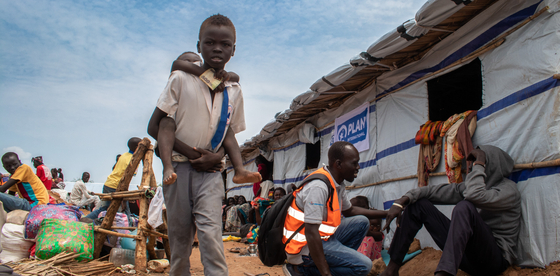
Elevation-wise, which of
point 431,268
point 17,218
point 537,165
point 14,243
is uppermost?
point 537,165

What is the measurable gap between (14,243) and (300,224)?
376 centimetres

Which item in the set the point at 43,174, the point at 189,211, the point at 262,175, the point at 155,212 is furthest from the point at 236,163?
the point at 262,175

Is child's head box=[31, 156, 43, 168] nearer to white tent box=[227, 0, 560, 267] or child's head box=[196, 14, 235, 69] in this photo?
white tent box=[227, 0, 560, 267]

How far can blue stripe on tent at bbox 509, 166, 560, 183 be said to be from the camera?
9.55 ft

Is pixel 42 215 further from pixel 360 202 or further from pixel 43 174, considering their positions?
pixel 360 202

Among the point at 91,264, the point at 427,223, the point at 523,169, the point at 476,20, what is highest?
the point at 476,20

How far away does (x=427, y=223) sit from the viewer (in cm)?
327

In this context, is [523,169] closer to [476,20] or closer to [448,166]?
[448,166]

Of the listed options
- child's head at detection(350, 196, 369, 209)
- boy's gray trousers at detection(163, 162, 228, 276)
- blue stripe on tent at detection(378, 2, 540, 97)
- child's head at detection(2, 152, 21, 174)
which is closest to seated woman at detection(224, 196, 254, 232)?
child's head at detection(350, 196, 369, 209)

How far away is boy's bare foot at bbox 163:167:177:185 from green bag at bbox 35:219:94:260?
9.49ft

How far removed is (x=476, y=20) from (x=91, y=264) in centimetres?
503

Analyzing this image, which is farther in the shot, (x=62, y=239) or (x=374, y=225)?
(x=374, y=225)

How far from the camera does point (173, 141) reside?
206 centimetres

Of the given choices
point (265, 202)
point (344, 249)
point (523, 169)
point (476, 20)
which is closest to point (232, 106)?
point (344, 249)
